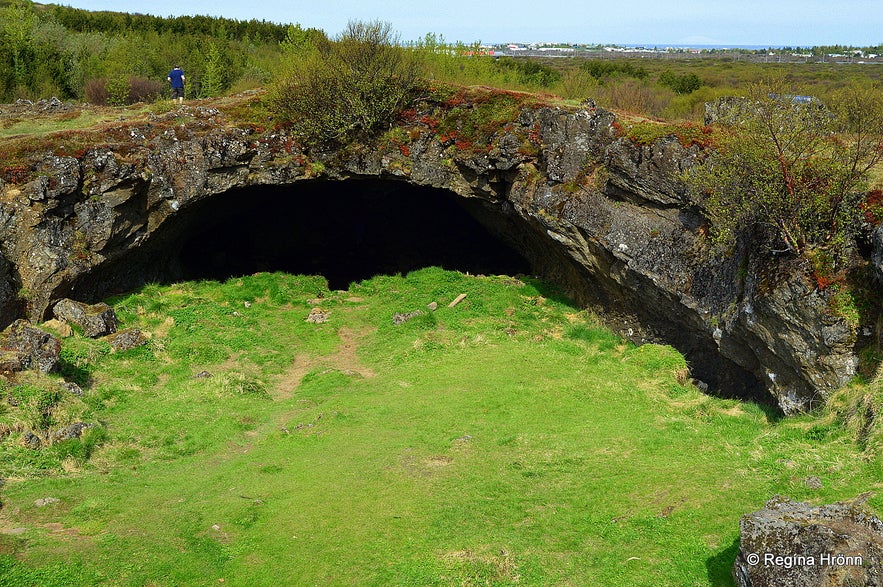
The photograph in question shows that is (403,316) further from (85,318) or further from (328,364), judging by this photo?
(85,318)

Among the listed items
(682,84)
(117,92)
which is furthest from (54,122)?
(682,84)

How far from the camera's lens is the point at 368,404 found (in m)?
22.1

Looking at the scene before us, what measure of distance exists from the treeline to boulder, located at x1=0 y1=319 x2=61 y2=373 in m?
22.1

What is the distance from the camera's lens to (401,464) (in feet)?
58.2

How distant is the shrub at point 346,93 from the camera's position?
30.5 m

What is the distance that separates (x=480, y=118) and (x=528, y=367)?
38.8 feet

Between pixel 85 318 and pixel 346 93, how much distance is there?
562 inches

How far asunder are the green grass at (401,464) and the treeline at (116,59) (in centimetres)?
2217

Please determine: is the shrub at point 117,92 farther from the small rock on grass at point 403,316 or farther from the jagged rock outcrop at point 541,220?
the small rock on grass at point 403,316

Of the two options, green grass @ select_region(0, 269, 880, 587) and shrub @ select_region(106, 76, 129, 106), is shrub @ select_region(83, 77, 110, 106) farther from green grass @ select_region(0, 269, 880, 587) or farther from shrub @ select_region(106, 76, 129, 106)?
green grass @ select_region(0, 269, 880, 587)

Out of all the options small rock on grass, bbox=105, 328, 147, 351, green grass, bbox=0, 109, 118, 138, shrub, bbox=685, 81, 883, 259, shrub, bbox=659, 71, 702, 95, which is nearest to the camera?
shrub, bbox=685, 81, 883, 259

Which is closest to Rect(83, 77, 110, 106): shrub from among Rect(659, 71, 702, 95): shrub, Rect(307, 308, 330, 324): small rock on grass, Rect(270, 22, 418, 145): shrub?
Rect(270, 22, 418, 145): shrub
